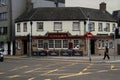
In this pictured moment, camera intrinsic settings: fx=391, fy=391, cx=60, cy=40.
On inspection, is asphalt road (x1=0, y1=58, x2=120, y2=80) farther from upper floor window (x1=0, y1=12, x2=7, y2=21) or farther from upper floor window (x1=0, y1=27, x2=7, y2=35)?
upper floor window (x1=0, y1=12, x2=7, y2=21)

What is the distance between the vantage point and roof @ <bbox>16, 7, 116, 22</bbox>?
62188mm

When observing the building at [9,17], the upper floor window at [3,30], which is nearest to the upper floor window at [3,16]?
the building at [9,17]

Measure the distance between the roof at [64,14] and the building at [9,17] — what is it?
8.49 feet

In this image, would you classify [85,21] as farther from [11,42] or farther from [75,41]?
[11,42]

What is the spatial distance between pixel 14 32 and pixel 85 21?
1389 cm

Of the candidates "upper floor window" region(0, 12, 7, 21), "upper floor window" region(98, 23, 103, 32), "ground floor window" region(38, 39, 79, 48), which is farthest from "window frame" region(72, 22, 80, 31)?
"upper floor window" region(0, 12, 7, 21)

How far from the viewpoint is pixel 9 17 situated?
6812 cm

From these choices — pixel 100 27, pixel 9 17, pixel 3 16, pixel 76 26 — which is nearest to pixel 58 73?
pixel 76 26

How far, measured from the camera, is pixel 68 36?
61438 millimetres

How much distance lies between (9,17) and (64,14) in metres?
10.8

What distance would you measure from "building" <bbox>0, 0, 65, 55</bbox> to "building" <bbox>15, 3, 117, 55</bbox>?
367cm

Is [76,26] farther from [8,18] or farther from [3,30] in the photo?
[3,30]

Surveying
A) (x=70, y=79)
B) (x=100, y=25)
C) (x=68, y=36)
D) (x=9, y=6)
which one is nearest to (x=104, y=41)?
(x=100, y=25)

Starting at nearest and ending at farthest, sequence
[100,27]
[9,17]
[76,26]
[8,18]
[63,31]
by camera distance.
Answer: [63,31] → [76,26] → [100,27] → [9,17] → [8,18]
